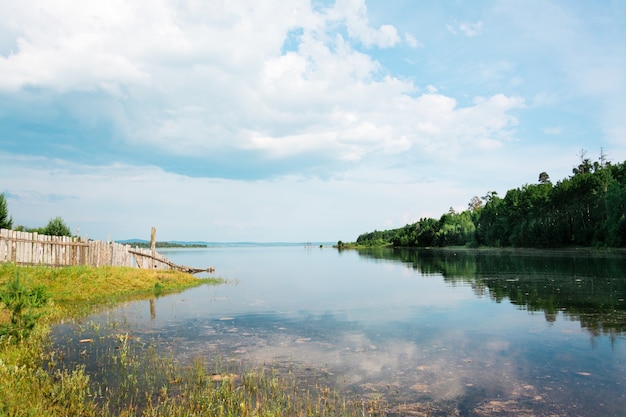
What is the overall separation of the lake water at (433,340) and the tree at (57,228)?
2416cm

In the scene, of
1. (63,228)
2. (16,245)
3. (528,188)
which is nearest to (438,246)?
(528,188)

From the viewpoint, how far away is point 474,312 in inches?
838

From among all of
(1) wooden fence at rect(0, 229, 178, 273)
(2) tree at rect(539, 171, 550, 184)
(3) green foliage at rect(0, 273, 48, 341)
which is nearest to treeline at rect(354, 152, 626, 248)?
(2) tree at rect(539, 171, 550, 184)

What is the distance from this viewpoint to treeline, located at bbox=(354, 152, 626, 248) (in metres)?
75.1

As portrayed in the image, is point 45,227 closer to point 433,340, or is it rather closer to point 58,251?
point 58,251

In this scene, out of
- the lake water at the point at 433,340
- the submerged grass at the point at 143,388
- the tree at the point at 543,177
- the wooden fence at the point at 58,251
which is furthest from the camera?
the tree at the point at 543,177

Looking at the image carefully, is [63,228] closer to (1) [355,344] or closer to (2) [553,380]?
(1) [355,344]

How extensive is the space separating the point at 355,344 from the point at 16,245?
2323 centimetres

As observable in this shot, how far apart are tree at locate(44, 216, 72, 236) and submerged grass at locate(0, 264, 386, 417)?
113 feet

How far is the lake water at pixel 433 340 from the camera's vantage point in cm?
972

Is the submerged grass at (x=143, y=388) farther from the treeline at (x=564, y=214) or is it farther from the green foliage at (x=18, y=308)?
the treeline at (x=564, y=214)

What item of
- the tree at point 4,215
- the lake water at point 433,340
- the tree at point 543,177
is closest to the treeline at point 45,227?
the tree at point 4,215

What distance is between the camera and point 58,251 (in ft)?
92.0

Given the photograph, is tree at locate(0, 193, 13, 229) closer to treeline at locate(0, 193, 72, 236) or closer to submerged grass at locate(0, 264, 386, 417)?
treeline at locate(0, 193, 72, 236)
